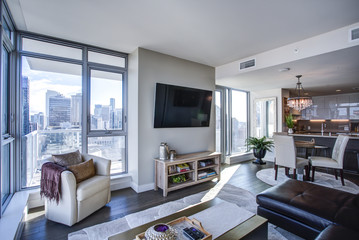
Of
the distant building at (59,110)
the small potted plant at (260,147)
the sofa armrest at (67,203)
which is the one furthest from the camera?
the small potted plant at (260,147)

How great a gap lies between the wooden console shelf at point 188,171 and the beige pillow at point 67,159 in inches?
52.5

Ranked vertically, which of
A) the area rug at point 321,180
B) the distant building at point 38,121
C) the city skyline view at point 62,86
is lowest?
the area rug at point 321,180

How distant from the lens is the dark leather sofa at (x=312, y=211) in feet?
5.21

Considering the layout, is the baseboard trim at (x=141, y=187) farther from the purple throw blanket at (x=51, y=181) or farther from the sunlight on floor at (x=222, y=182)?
the purple throw blanket at (x=51, y=181)

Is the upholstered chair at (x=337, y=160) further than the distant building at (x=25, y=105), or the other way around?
the upholstered chair at (x=337, y=160)

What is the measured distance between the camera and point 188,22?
251 cm

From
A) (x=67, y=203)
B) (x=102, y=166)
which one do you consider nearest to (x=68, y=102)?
(x=102, y=166)

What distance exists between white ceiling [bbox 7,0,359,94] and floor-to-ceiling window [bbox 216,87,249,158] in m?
2.39

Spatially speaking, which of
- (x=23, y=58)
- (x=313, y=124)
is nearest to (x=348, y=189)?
(x=313, y=124)

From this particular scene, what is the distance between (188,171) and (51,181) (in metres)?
2.21

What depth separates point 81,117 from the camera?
10.8 ft

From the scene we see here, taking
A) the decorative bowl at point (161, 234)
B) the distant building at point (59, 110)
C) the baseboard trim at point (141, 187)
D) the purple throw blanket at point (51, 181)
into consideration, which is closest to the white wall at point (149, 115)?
the baseboard trim at point (141, 187)

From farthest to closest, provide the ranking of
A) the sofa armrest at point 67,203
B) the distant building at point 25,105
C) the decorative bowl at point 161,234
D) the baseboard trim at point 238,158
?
the baseboard trim at point 238,158 < the distant building at point 25,105 < the sofa armrest at point 67,203 < the decorative bowl at point 161,234

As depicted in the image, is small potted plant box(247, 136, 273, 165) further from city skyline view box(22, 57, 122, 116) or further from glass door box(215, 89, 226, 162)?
city skyline view box(22, 57, 122, 116)
